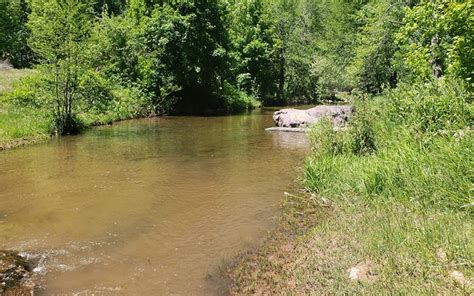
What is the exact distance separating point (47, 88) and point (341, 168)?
15.6 metres

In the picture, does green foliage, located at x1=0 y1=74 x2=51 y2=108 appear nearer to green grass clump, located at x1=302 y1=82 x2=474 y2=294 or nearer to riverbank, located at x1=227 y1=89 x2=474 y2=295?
green grass clump, located at x1=302 y1=82 x2=474 y2=294

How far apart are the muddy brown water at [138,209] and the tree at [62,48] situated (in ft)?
9.09

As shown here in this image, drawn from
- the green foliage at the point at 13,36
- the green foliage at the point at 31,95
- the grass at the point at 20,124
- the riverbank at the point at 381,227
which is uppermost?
the green foliage at the point at 13,36

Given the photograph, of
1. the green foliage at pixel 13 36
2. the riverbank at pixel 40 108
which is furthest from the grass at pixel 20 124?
the green foliage at pixel 13 36

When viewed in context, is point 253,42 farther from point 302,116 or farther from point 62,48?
point 62,48

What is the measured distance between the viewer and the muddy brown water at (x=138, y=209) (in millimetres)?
6246

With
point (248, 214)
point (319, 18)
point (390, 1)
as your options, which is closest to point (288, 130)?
point (390, 1)

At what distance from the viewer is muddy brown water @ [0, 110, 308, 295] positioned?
625 centimetres

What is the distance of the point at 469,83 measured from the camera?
8.80 m

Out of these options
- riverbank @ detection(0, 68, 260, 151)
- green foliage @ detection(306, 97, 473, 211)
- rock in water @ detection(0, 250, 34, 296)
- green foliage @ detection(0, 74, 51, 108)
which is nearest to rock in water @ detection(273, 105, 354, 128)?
riverbank @ detection(0, 68, 260, 151)

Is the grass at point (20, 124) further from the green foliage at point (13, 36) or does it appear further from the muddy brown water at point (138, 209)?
the green foliage at point (13, 36)

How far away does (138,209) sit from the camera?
920 cm

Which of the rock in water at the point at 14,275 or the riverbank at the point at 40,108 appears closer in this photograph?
the rock in water at the point at 14,275

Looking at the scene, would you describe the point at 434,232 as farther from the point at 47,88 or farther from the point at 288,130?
the point at 47,88
